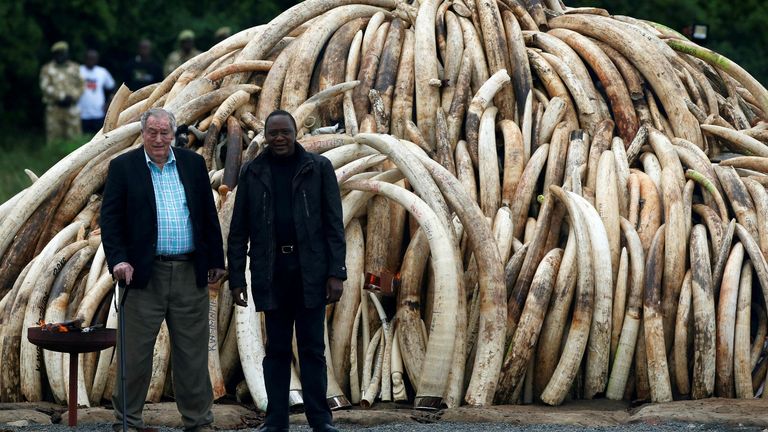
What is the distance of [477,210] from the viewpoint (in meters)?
11.9

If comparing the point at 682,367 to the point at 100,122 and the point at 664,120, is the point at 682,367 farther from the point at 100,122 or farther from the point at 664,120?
the point at 100,122

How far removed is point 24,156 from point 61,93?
5.33ft

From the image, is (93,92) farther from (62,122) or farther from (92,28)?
(92,28)

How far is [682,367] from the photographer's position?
11859mm

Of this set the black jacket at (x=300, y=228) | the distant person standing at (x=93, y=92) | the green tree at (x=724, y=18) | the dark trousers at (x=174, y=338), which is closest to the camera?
the black jacket at (x=300, y=228)

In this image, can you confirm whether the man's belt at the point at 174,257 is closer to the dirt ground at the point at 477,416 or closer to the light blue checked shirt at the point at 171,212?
the light blue checked shirt at the point at 171,212

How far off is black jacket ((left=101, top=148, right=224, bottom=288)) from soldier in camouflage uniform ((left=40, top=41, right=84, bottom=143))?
16183 mm

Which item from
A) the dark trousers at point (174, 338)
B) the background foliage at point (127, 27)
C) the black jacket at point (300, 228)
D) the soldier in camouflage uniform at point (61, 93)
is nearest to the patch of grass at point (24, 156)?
the background foliage at point (127, 27)

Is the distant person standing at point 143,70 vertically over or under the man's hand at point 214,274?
over

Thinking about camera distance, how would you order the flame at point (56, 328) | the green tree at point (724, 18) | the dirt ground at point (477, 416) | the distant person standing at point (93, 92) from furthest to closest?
the green tree at point (724, 18)
the distant person standing at point (93, 92)
the dirt ground at point (477, 416)
the flame at point (56, 328)

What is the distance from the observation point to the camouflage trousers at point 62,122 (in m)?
26.0

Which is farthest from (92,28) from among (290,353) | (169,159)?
(290,353)

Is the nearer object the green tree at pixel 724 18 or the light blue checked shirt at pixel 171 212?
the light blue checked shirt at pixel 171 212

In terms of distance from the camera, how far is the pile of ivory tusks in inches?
464
